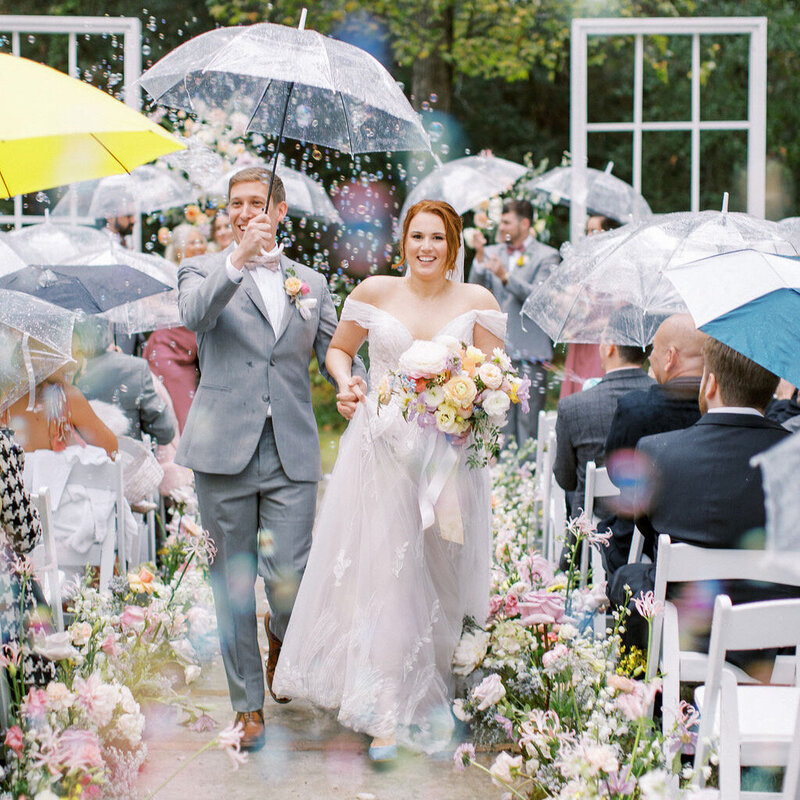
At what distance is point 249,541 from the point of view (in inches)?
169

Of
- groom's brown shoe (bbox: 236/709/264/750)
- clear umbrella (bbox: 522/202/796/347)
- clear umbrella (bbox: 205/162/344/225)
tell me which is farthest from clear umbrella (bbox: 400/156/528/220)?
groom's brown shoe (bbox: 236/709/264/750)

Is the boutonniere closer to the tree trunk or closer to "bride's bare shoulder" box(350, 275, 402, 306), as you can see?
"bride's bare shoulder" box(350, 275, 402, 306)

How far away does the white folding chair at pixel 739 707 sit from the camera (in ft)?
8.90

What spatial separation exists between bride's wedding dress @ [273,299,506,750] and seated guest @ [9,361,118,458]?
1.21m

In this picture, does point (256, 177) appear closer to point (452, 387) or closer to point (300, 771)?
point (452, 387)

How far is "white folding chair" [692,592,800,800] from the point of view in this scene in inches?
107

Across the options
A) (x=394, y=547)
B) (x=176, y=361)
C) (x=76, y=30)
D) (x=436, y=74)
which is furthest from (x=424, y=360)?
(x=436, y=74)

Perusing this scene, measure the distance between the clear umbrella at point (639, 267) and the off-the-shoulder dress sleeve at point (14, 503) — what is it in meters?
2.80

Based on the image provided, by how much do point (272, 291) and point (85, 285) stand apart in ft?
4.00

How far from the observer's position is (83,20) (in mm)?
7562

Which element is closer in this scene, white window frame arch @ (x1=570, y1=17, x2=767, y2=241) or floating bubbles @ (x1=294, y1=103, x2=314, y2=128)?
floating bubbles @ (x1=294, y1=103, x2=314, y2=128)

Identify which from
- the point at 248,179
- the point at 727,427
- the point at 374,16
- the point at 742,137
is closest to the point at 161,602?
the point at 248,179

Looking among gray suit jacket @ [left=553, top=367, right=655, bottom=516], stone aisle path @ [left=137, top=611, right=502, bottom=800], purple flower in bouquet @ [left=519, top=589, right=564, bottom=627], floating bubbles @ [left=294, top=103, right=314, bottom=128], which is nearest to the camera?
stone aisle path @ [left=137, top=611, right=502, bottom=800]

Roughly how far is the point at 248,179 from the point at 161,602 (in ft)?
6.49
